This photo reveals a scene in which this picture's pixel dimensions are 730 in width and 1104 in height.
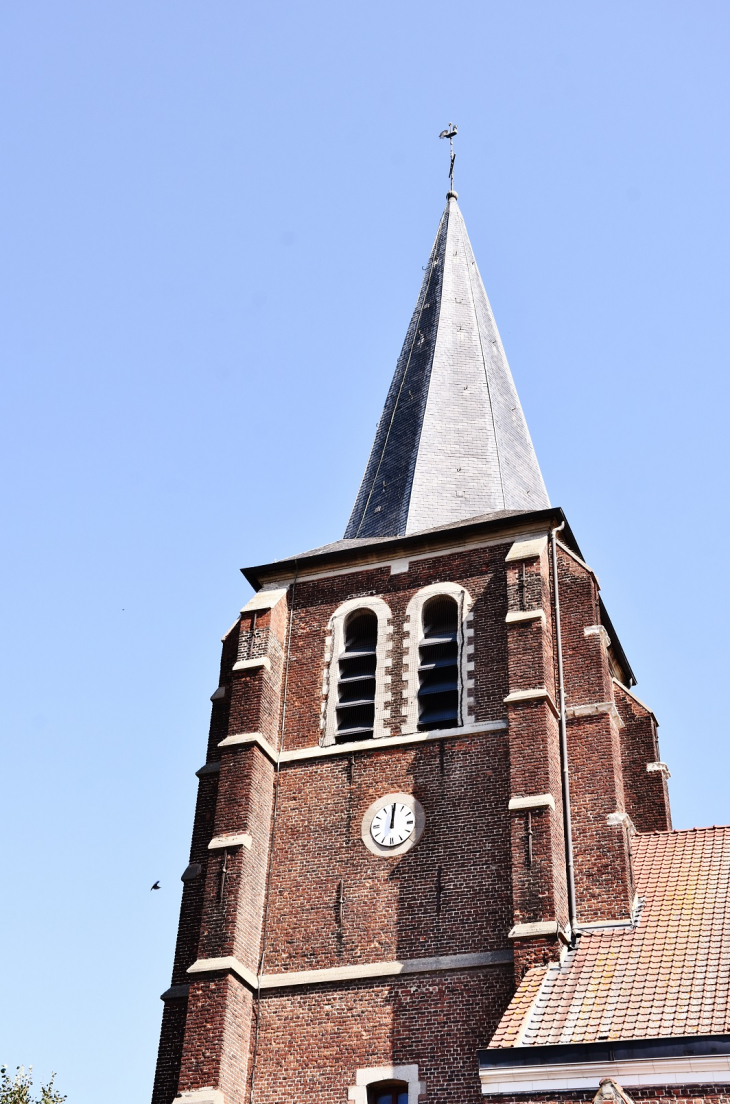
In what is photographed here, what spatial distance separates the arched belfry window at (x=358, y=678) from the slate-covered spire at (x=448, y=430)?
6.26 ft

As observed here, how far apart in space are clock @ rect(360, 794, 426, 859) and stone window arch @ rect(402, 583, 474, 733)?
1.15 m

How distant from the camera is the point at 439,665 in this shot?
20344 millimetres

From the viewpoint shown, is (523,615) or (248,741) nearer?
(523,615)

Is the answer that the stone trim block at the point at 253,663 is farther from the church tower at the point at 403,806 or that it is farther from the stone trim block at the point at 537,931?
the stone trim block at the point at 537,931

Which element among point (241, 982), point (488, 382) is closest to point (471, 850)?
point (241, 982)

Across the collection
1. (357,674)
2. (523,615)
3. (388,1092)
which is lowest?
(388,1092)

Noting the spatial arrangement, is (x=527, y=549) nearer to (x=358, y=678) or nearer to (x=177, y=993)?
(x=358, y=678)

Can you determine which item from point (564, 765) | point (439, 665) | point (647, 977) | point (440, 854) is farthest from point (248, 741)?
point (647, 977)

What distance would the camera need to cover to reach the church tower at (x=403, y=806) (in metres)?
17.2

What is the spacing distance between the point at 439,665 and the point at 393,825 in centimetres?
257

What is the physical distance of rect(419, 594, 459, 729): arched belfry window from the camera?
782 inches

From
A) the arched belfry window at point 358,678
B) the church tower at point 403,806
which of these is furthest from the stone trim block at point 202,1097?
the arched belfry window at point 358,678

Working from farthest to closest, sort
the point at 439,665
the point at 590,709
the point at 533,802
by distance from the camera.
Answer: the point at 439,665, the point at 590,709, the point at 533,802

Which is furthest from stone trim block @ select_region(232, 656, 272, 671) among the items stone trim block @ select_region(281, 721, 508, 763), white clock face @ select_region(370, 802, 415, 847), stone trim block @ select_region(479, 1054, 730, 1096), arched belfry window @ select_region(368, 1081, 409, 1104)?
stone trim block @ select_region(479, 1054, 730, 1096)
